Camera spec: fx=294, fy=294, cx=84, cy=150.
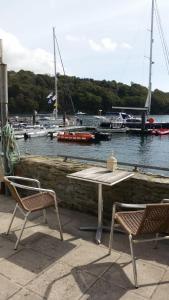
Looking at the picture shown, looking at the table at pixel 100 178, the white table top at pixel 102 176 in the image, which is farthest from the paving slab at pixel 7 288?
the white table top at pixel 102 176

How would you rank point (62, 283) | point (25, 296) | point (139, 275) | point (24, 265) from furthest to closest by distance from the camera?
1. point (24, 265)
2. point (139, 275)
3. point (62, 283)
4. point (25, 296)

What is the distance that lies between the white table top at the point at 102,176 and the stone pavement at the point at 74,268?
70 centimetres

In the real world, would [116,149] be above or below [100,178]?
below

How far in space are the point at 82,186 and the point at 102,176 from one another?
0.81 metres

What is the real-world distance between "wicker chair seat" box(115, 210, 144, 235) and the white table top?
15.6 inches

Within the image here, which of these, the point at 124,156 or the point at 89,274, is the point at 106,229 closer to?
the point at 89,274

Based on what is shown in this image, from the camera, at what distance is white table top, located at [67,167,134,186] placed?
3.31 m

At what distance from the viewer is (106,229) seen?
370 cm

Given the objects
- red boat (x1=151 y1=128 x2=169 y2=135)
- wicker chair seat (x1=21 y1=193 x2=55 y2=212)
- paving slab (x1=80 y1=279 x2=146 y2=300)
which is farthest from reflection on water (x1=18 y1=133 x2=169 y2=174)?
paving slab (x1=80 y1=279 x2=146 y2=300)

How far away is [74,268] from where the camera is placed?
2.80 meters

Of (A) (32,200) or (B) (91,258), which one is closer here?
(B) (91,258)


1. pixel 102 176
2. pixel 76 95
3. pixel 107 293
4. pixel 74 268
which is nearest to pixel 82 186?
pixel 102 176

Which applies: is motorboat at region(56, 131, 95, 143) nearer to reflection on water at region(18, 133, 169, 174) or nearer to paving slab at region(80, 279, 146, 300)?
reflection on water at region(18, 133, 169, 174)

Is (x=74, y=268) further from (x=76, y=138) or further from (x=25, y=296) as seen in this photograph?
(x=76, y=138)
